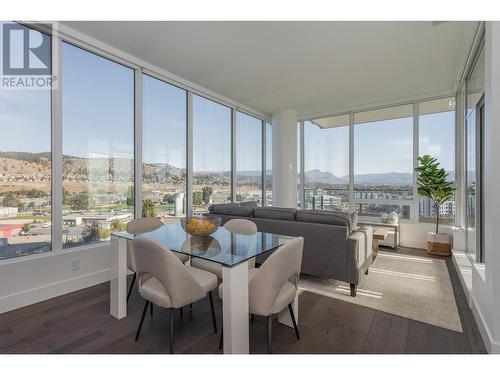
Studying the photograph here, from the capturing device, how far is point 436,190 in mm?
4125

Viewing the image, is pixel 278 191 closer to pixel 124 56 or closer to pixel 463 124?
pixel 463 124

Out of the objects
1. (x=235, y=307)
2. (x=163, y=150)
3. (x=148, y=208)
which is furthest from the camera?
(x=163, y=150)

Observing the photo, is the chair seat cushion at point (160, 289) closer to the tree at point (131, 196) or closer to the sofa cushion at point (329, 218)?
the sofa cushion at point (329, 218)

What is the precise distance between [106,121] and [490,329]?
168 inches

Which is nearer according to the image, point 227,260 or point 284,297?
point 227,260

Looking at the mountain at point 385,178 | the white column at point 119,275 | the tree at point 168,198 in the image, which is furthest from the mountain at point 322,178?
the white column at point 119,275

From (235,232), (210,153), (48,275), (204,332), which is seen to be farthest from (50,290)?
(210,153)

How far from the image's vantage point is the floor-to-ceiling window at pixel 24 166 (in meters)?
2.42

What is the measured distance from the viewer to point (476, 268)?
2.28 metres

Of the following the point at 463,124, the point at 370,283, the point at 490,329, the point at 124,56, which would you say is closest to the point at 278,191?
the point at 370,283

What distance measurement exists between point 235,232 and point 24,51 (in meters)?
2.91

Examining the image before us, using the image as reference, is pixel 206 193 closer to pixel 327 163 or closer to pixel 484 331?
pixel 327 163

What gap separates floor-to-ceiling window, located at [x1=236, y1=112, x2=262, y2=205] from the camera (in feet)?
17.7

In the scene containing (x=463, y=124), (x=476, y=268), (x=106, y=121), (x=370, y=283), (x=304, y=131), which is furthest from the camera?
(x=304, y=131)
